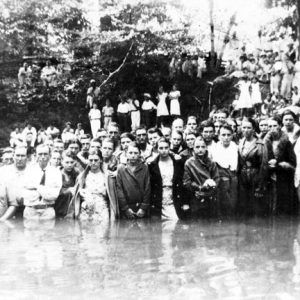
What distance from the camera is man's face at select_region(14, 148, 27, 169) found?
7.89 m

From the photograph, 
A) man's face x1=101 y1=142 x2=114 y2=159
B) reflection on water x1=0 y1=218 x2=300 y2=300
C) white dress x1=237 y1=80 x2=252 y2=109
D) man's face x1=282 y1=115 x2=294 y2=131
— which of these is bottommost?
reflection on water x1=0 y1=218 x2=300 y2=300

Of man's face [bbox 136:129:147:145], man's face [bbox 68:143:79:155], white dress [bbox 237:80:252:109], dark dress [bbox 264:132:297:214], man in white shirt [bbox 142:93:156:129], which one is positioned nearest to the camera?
dark dress [bbox 264:132:297:214]

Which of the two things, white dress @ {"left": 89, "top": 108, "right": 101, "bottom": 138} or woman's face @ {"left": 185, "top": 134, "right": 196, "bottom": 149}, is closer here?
woman's face @ {"left": 185, "top": 134, "right": 196, "bottom": 149}

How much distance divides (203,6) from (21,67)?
899cm

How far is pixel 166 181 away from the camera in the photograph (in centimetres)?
798

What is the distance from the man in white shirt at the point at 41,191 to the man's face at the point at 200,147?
2138 millimetres

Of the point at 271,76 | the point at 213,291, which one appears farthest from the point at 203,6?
the point at 213,291

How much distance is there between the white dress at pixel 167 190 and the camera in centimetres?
797

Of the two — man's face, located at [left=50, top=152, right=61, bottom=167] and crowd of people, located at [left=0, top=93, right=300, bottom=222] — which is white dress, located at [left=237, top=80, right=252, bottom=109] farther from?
man's face, located at [left=50, top=152, right=61, bottom=167]

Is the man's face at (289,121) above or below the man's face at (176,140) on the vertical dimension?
above

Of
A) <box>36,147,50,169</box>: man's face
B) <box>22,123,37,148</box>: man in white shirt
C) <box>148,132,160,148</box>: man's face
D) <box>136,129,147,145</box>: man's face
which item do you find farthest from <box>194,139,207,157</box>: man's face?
<box>22,123,37,148</box>: man in white shirt

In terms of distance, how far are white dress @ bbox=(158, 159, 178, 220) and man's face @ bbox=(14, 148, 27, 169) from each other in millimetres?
2116

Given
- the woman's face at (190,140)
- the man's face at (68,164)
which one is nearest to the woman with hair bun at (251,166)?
the woman's face at (190,140)

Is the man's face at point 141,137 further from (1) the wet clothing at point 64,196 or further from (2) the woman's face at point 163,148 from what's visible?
(1) the wet clothing at point 64,196
